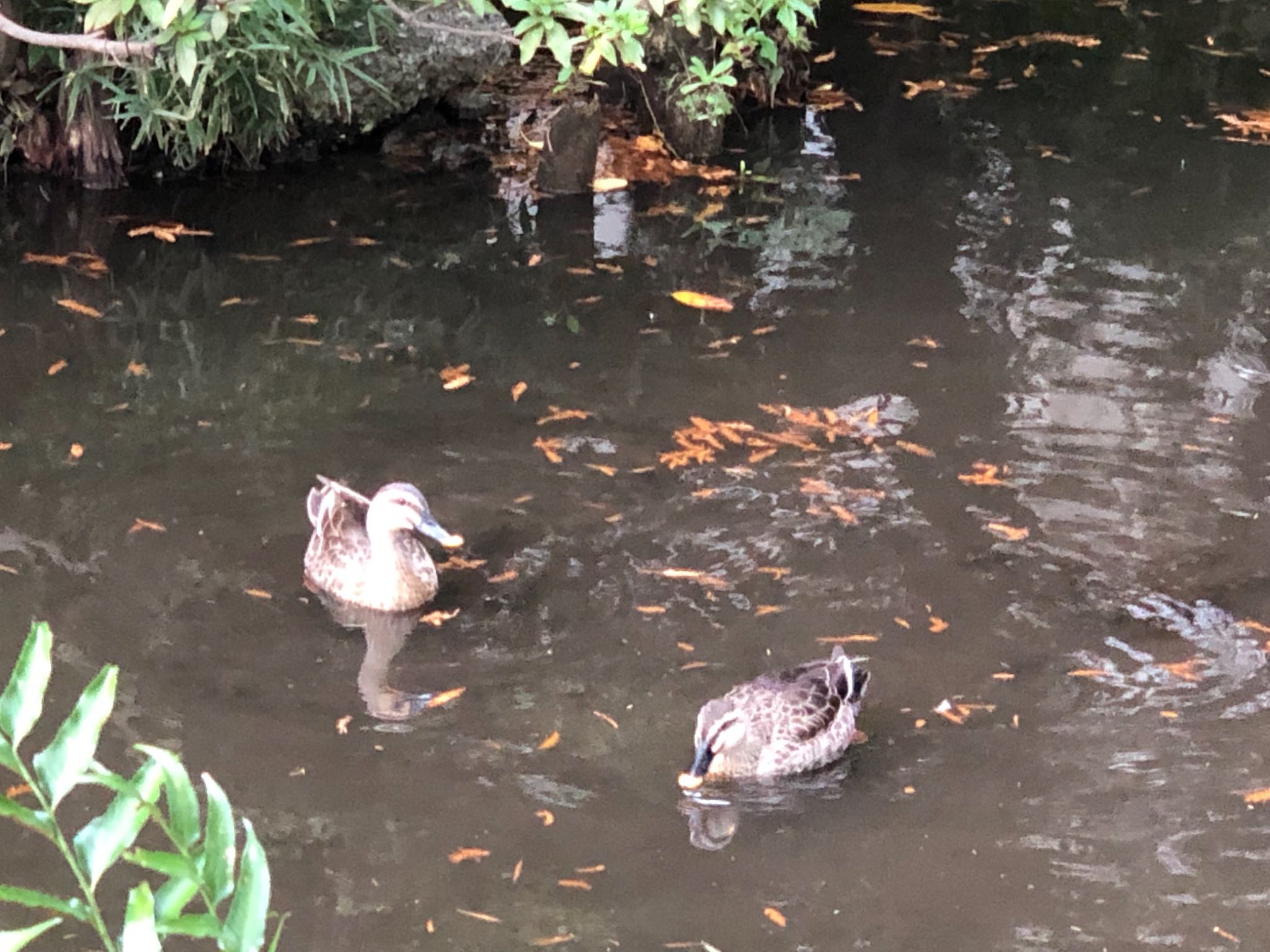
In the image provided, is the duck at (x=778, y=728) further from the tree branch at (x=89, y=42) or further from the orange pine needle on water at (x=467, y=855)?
the tree branch at (x=89, y=42)

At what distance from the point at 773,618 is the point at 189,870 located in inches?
159

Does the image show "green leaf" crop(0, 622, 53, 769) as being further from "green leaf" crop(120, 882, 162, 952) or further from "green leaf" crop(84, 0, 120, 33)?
"green leaf" crop(84, 0, 120, 33)

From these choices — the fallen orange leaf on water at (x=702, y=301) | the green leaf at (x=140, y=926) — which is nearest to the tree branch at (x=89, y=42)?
the fallen orange leaf on water at (x=702, y=301)

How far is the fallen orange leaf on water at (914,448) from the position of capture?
5.86m

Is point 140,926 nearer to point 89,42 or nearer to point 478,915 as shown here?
point 478,915

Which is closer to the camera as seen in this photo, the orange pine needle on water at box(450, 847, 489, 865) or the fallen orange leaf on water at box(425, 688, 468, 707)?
the orange pine needle on water at box(450, 847, 489, 865)

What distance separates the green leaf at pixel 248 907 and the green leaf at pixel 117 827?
74 millimetres

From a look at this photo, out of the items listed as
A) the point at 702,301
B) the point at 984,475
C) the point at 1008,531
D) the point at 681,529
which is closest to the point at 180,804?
the point at 681,529

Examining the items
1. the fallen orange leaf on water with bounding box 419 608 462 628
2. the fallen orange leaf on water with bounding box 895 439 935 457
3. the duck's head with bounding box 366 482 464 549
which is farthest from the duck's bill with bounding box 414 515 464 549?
the fallen orange leaf on water with bounding box 895 439 935 457

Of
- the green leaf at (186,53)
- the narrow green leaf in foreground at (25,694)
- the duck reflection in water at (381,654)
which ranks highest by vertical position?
the narrow green leaf in foreground at (25,694)

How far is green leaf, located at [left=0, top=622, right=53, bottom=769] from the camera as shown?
946mm

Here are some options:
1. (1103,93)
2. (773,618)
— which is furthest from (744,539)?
(1103,93)

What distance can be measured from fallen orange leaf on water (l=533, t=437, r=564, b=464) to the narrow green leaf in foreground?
4.77 meters

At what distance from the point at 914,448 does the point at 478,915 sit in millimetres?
2919
